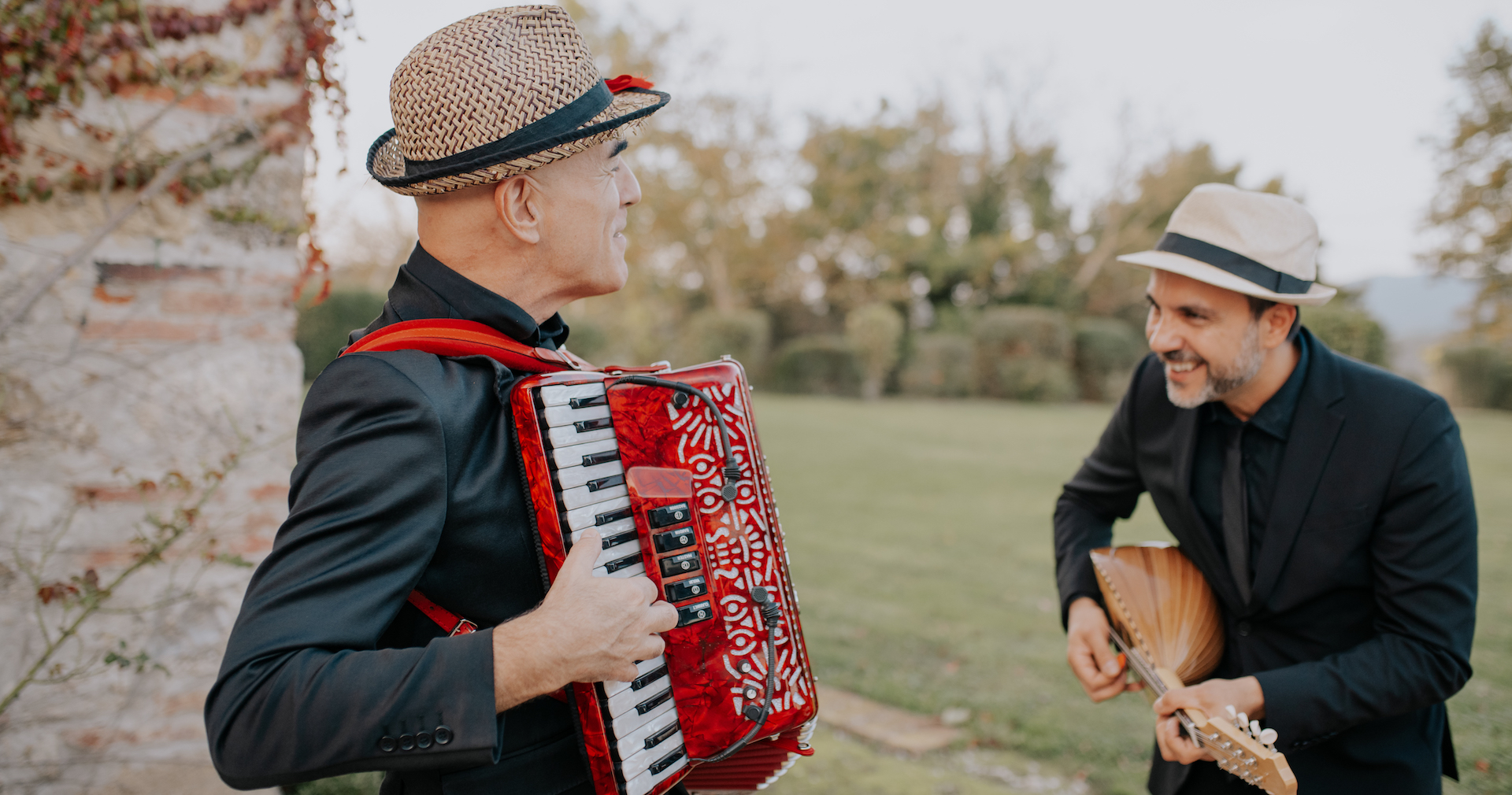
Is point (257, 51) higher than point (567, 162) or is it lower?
higher

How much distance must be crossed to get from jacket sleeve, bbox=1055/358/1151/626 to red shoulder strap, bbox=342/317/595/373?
1864mm

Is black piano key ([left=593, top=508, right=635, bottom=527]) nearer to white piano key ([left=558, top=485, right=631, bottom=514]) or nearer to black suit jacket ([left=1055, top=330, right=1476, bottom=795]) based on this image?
white piano key ([left=558, top=485, right=631, bottom=514])

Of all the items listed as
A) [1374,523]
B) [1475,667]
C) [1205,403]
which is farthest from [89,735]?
[1475,667]

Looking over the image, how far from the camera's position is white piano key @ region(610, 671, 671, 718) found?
1.37 meters

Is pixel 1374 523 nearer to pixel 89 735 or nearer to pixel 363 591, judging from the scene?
pixel 363 591

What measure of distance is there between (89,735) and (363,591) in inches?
95.8

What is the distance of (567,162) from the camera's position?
5.02ft

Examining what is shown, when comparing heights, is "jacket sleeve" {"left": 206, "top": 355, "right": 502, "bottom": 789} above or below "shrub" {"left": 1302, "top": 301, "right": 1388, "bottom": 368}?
above

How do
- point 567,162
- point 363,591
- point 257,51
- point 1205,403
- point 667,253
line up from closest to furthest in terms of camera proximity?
point 363,591
point 567,162
point 1205,403
point 257,51
point 667,253

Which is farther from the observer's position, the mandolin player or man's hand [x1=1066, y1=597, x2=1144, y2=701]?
man's hand [x1=1066, y1=597, x2=1144, y2=701]

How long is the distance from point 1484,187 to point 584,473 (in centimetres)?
1733

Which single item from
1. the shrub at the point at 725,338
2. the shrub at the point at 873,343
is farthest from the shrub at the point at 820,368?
the shrub at the point at 725,338

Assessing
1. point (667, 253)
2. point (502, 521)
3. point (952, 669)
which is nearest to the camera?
point (502, 521)

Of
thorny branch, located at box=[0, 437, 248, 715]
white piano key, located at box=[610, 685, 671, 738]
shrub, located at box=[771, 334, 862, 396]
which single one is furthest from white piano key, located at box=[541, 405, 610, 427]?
shrub, located at box=[771, 334, 862, 396]
